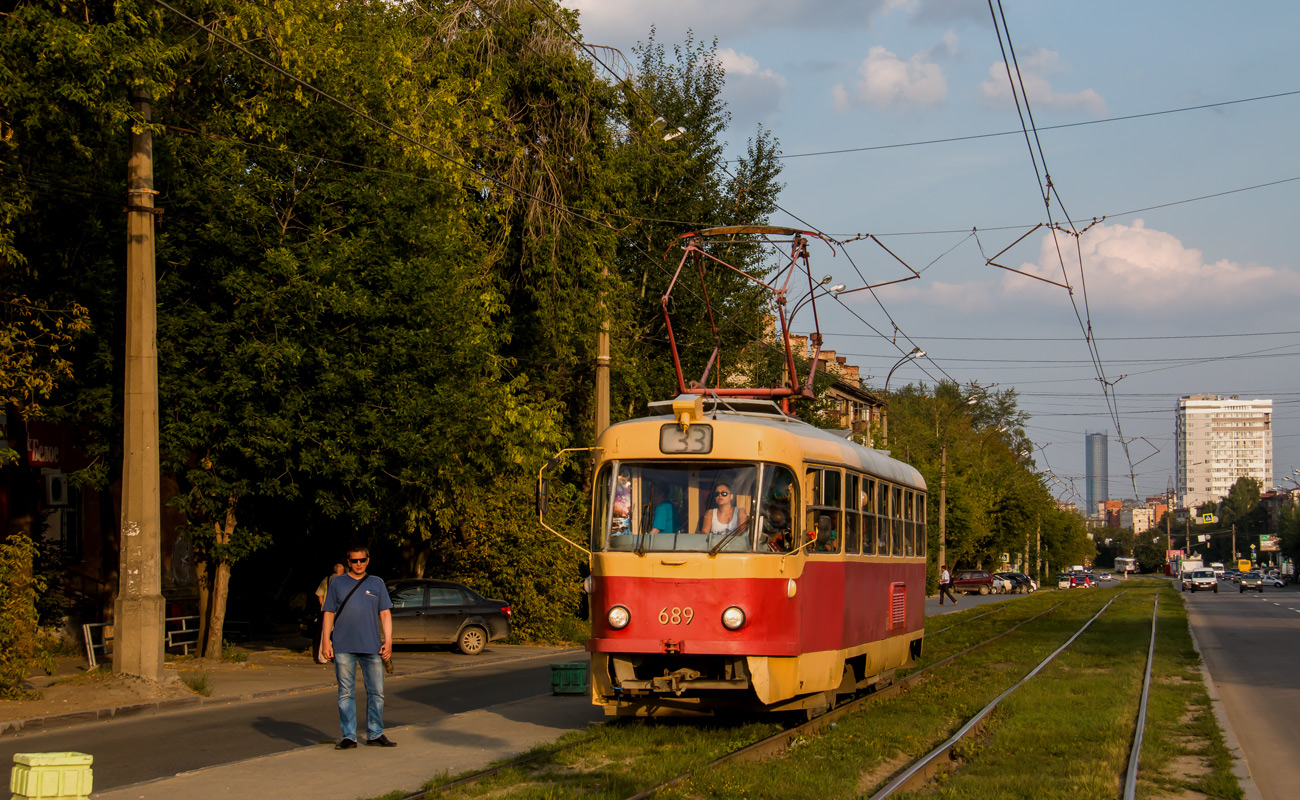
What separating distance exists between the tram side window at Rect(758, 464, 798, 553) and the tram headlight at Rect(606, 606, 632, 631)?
1372mm

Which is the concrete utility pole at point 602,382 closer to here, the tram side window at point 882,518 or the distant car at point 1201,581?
the tram side window at point 882,518

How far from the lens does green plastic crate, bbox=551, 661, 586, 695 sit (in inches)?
610

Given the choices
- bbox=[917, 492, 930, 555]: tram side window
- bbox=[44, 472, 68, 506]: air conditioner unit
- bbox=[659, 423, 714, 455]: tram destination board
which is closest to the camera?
bbox=[659, 423, 714, 455]: tram destination board

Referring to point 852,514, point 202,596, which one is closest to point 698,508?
point 852,514

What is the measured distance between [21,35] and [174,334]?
4.98 metres

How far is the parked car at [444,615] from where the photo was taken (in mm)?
23891

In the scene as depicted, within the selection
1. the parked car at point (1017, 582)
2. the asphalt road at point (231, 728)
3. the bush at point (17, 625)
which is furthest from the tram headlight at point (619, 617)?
the parked car at point (1017, 582)

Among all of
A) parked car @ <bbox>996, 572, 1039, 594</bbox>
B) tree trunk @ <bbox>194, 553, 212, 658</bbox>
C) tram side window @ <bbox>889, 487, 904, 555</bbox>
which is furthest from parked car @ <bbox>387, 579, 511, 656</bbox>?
parked car @ <bbox>996, 572, 1039, 594</bbox>

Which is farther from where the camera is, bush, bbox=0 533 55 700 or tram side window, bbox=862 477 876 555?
bush, bbox=0 533 55 700

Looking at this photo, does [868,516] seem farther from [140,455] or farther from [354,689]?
[140,455]

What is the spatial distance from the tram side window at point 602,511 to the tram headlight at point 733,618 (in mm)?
1299

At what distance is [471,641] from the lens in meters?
24.4

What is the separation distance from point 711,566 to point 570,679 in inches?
198

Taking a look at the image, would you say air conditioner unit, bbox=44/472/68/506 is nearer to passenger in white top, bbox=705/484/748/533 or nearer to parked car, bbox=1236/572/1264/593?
passenger in white top, bbox=705/484/748/533
